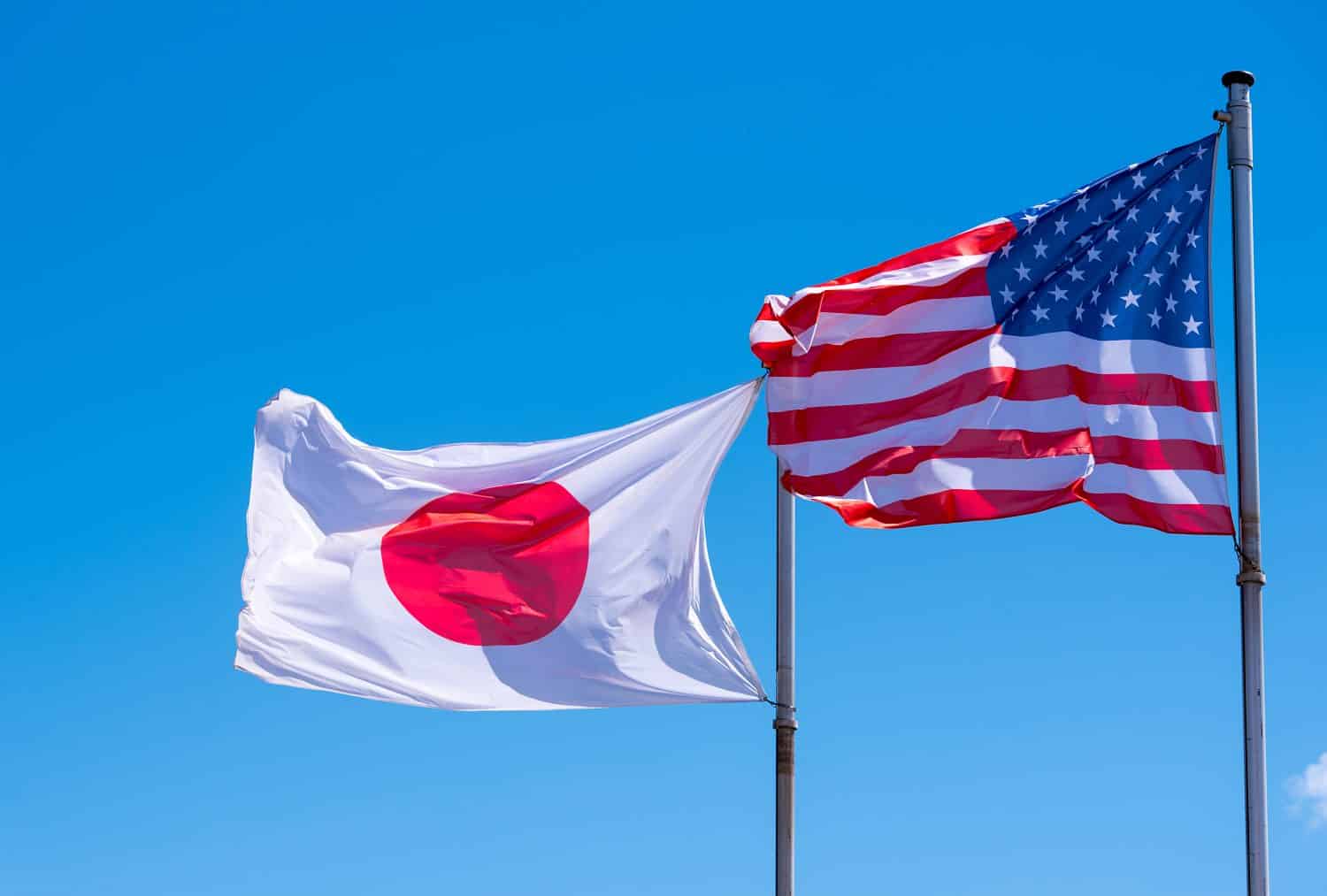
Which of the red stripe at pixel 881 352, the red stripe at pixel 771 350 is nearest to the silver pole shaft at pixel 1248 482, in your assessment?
the red stripe at pixel 881 352

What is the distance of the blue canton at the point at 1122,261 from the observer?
22.3 metres

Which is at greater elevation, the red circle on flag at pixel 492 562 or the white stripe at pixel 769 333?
the white stripe at pixel 769 333

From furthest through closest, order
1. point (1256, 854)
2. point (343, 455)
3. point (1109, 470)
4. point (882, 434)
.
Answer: point (343, 455), point (882, 434), point (1109, 470), point (1256, 854)

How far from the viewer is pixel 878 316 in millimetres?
23766

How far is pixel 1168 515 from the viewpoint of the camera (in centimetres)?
2116

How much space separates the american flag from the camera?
71.1 ft

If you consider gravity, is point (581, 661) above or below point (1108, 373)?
below

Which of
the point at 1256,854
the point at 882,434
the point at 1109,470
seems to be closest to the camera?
the point at 1256,854

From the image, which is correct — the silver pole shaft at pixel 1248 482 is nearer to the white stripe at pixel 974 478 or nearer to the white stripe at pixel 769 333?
the white stripe at pixel 974 478

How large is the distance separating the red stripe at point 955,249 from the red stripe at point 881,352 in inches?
34.0

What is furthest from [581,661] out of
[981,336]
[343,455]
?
[981,336]

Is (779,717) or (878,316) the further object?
(878,316)

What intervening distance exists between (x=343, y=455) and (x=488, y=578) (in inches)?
92.3

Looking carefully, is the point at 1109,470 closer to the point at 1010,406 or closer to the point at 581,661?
the point at 1010,406
